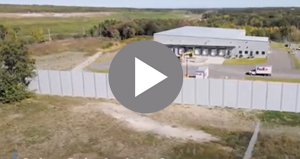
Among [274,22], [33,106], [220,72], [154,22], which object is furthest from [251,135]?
[274,22]

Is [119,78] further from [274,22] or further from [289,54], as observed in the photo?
[274,22]

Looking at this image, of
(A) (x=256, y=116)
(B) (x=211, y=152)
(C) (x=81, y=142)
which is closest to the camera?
(B) (x=211, y=152)

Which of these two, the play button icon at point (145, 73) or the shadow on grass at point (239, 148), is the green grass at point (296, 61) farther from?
the play button icon at point (145, 73)

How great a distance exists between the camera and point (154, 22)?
49.0 m

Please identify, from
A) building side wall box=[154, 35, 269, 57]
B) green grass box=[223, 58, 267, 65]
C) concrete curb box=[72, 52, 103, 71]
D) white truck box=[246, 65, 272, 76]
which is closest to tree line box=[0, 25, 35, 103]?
concrete curb box=[72, 52, 103, 71]

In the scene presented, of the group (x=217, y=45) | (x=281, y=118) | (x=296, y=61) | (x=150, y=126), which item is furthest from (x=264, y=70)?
(x=150, y=126)

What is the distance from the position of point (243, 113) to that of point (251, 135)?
2.10 meters

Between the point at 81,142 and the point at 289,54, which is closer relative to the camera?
the point at 81,142

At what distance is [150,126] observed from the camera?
452 inches

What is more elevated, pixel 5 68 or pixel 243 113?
pixel 5 68

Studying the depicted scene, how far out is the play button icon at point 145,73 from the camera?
18.4 feet

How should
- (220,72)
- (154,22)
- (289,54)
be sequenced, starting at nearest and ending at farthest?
(220,72) < (289,54) < (154,22)

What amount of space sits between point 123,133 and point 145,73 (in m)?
5.54

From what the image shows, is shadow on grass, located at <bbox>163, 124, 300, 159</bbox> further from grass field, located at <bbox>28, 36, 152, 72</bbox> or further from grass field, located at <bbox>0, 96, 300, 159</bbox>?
grass field, located at <bbox>28, 36, 152, 72</bbox>
